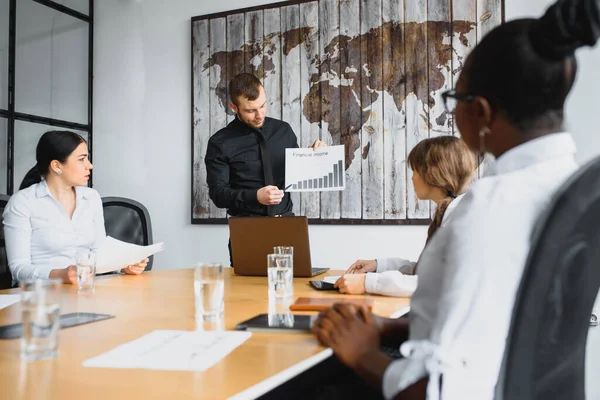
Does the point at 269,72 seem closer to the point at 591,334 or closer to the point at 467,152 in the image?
the point at 467,152

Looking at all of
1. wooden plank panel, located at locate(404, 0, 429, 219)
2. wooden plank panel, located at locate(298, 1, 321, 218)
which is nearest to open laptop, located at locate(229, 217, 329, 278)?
wooden plank panel, located at locate(404, 0, 429, 219)

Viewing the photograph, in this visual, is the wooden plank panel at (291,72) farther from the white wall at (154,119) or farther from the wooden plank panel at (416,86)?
the wooden plank panel at (416,86)

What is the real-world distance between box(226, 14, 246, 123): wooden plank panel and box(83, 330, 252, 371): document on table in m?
2.93

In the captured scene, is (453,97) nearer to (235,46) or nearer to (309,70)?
(309,70)

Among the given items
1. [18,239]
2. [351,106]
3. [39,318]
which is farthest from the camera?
[351,106]

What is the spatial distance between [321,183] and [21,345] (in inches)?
65.4

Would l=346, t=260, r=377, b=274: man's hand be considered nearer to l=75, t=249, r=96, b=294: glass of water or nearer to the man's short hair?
l=75, t=249, r=96, b=294: glass of water

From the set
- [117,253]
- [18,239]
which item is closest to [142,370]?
[117,253]

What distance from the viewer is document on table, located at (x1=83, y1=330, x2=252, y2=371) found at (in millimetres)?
901

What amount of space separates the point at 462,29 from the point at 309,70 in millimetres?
978

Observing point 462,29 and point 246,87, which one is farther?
point 462,29

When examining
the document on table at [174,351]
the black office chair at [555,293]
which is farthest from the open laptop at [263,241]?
the black office chair at [555,293]

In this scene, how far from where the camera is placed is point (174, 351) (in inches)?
38.5

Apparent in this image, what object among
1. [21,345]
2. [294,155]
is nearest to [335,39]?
[294,155]
